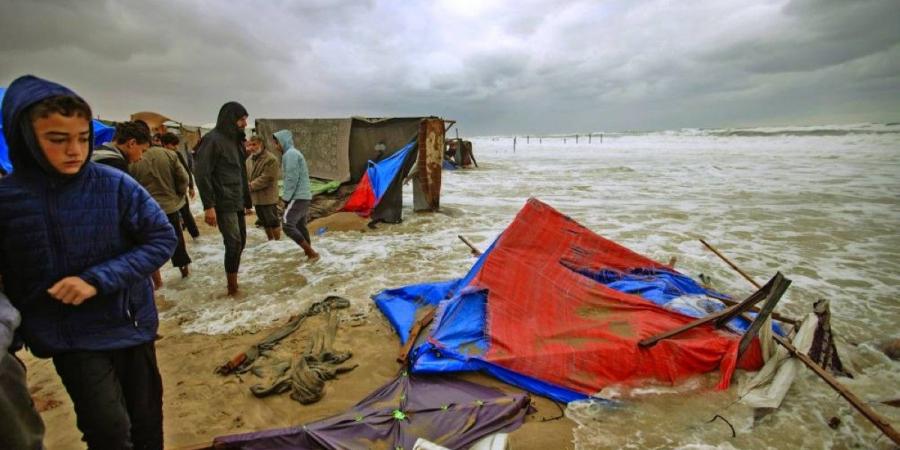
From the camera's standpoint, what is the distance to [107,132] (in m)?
4.95

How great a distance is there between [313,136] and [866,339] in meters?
10.4

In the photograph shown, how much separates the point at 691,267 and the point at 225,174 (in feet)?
19.7

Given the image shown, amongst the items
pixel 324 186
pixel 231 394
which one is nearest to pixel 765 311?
pixel 231 394

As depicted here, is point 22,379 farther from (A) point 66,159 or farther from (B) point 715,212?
(B) point 715,212

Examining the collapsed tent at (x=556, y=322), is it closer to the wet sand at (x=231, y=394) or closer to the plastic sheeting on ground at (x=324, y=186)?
the wet sand at (x=231, y=394)

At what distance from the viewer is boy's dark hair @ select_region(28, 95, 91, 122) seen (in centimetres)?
133

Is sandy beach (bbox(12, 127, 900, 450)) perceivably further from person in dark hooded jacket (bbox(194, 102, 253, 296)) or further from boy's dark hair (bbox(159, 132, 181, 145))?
boy's dark hair (bbox(159, 132, 181, 145))

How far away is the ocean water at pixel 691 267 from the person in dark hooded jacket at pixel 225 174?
2.58 feet


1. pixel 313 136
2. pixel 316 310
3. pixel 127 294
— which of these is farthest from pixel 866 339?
pixel 313 136

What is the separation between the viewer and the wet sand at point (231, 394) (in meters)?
2.44

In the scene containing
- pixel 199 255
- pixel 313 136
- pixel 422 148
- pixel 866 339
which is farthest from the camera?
pixel 313 136

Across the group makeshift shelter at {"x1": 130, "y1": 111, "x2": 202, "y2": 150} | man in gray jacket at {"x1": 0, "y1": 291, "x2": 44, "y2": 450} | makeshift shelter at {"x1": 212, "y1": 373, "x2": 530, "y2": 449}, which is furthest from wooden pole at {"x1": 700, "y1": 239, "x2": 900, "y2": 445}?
makeshift shelter at {"x1": 130, "y1": 111, "x2": 202, "y2": 150}

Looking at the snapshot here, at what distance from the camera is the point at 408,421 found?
90.7 inches

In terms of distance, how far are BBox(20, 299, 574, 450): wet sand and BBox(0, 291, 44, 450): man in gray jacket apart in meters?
0.77
